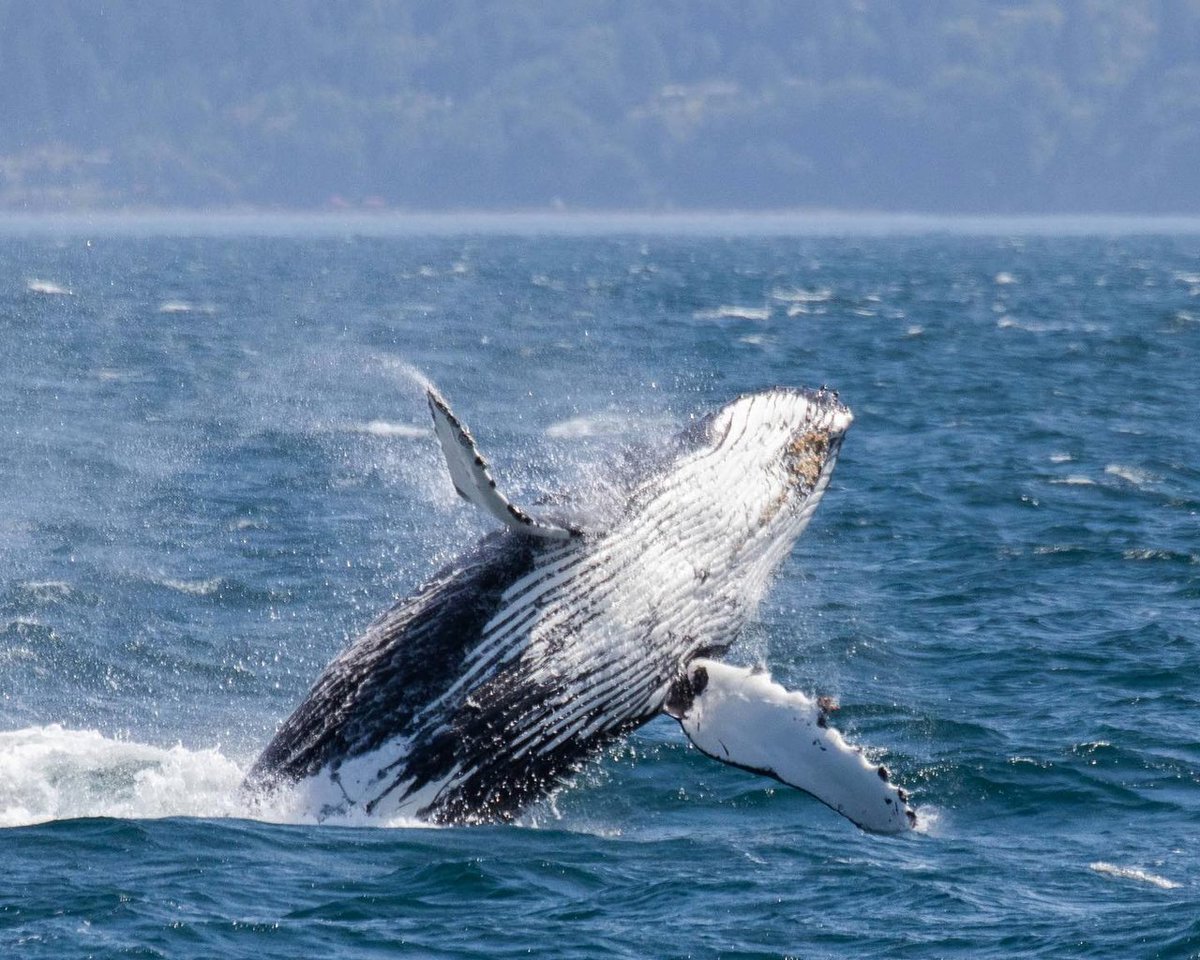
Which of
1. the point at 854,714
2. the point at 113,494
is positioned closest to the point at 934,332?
the point at 113,494

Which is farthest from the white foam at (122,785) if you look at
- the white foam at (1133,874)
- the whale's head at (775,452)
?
the white foam at (1133,874)

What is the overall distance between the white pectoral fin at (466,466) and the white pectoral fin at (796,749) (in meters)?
2.07

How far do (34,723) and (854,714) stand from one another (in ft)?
24.0

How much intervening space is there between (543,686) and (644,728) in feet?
16.2

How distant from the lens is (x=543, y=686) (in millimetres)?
12289

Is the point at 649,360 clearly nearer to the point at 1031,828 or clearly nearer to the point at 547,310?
the point at 547,310

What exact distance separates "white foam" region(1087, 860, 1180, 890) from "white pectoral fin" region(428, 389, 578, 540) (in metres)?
4.97

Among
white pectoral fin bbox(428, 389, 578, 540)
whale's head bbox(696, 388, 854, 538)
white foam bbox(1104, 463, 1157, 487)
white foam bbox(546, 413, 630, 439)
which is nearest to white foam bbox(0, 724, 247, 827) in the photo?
white pectoral fin bbox(428, 389, 578, 540)

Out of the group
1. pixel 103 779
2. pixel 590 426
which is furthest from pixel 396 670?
pixel 590 426

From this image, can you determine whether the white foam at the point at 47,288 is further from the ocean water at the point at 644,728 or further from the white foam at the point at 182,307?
the ocean water at the point at 644,728

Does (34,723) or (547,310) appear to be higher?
(547,310)

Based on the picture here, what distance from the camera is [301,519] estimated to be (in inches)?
1023

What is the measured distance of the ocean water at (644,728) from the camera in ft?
38.5

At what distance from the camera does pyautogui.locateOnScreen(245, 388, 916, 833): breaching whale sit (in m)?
12.0
